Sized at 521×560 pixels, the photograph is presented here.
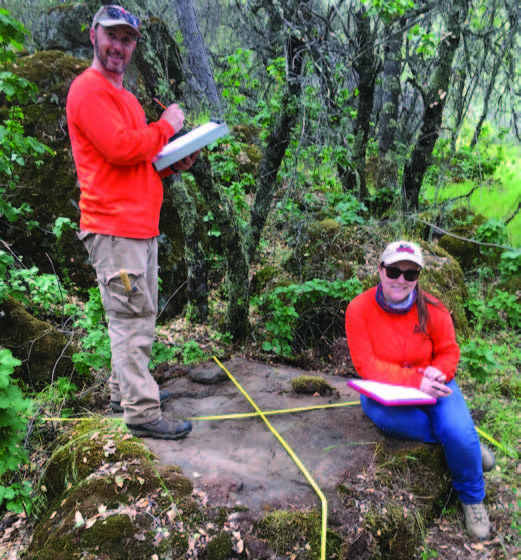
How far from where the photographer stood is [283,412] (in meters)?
3.16

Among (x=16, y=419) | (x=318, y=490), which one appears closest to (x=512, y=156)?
(x=318, y=490)

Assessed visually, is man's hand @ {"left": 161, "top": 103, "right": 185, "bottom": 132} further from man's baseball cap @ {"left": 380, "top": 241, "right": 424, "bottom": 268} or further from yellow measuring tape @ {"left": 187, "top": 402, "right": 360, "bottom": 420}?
yellow measuring tape @ {"left": 187, "top": 402, "right": 360, "bottom": 420}

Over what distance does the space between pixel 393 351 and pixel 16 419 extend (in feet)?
7.16

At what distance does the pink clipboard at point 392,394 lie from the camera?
2.33 meters

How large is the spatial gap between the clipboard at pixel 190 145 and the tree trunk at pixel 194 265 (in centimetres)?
176

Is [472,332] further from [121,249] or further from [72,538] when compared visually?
[72,538]

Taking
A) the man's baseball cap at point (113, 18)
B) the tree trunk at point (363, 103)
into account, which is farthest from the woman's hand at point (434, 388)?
the tree trunk at point (363, 103)

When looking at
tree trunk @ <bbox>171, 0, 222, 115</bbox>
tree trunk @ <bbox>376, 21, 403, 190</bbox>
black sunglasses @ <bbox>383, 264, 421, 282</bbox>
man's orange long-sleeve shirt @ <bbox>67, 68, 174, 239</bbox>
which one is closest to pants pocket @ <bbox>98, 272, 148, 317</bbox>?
man's orange long-sleeve shirt @ <bbox>67, 68, 174, 239</bbox>

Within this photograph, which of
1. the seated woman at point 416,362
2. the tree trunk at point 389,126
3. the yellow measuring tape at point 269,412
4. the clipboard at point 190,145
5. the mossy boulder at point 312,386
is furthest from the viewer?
the tree trunk at point 389,126

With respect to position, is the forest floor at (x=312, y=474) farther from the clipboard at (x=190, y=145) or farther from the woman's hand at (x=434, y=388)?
the clipboard at (x=190, y=145)

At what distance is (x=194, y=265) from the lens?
189 inches

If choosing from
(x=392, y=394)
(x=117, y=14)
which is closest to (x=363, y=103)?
(x=117, y=14)

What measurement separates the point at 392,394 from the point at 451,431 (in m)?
0.43

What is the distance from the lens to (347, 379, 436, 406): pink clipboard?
2328 mm
